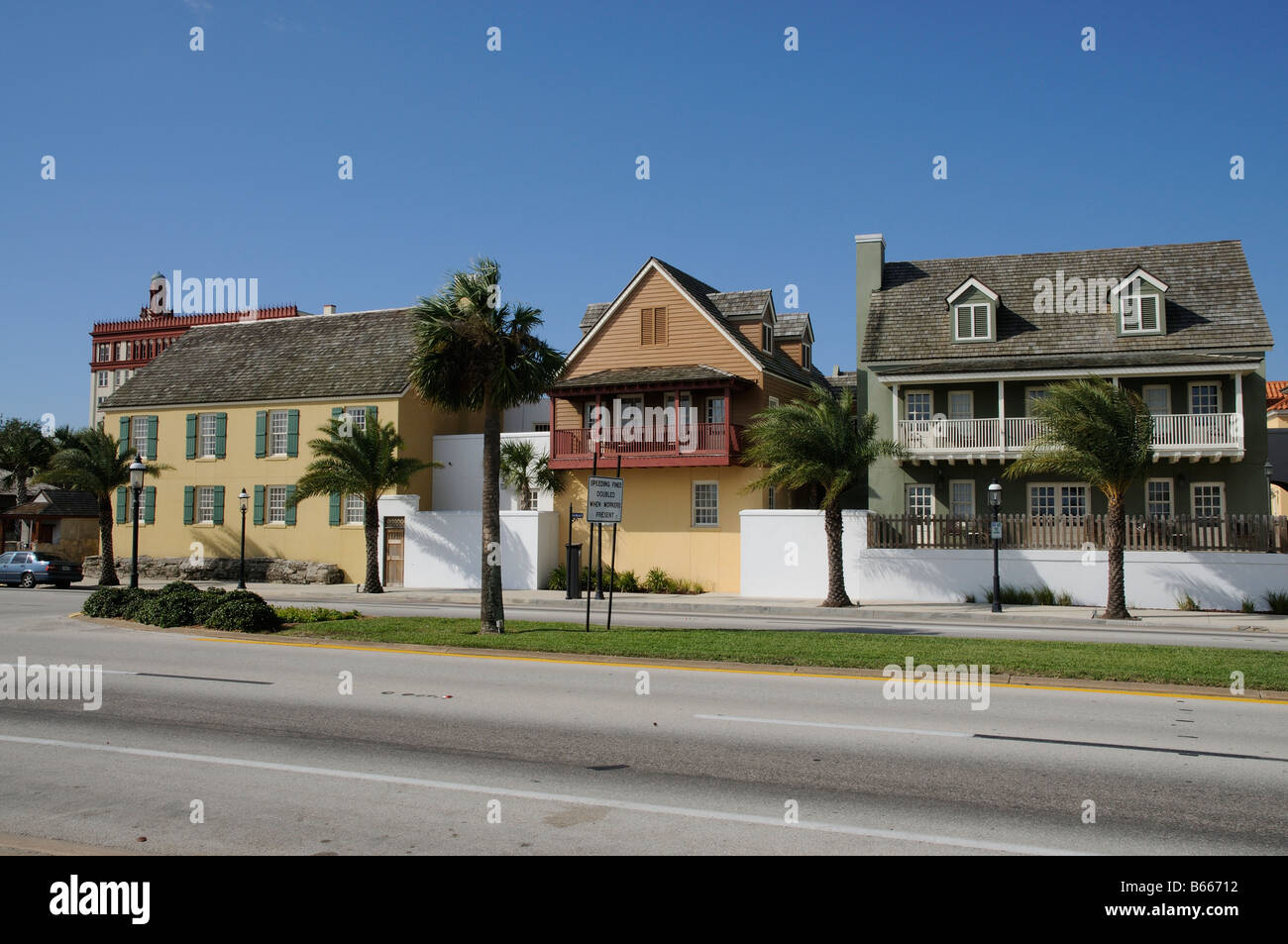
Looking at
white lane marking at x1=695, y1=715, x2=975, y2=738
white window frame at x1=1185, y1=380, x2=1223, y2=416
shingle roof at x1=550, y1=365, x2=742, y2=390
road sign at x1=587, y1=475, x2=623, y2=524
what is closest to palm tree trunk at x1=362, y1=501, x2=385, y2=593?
shingle roof at x1=550, y1=365, x2=742, y2=390

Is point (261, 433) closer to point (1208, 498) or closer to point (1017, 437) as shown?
point (1017, 437)

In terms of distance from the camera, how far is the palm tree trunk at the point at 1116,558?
24.1 meters

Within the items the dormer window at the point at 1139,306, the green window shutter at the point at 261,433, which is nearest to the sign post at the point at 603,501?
the dormer window at the point at 1139,306

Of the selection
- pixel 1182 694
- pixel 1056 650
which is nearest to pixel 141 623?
pixel 1056 650

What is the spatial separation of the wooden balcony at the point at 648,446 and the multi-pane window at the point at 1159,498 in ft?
42.6

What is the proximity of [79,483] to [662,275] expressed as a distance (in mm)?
23461

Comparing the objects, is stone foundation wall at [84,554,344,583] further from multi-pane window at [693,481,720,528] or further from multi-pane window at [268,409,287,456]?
multi-pane window at [693,481,720,528]

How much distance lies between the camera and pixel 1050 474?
1229 inches

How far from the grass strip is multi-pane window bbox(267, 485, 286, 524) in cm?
2195

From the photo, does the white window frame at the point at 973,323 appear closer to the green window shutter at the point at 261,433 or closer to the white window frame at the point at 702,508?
the white window frame at the point at 702,508

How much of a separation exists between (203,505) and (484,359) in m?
27.9
